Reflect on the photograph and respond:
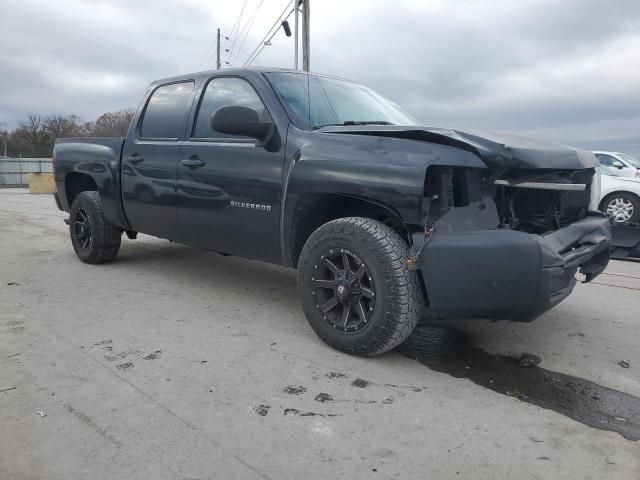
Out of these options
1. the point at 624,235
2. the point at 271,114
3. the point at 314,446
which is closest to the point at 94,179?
the point at 271,114

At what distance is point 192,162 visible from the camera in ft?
13.3

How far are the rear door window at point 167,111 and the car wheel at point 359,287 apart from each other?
6.13 feet

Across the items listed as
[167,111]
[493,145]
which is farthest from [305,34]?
[493,145]

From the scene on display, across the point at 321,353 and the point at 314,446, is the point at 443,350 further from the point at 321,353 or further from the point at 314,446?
the point at 314,446

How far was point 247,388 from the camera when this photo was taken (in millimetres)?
2732

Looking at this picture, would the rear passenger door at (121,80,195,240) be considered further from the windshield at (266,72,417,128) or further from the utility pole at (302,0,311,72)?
the utility pole at (302,0,311,72)

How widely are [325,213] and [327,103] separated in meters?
0.86

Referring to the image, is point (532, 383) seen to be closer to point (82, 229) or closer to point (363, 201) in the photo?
point (363, 201)

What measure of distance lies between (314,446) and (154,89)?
12.5ft

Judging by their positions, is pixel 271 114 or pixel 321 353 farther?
pixel 271 114

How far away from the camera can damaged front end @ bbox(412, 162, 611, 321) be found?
2643mm

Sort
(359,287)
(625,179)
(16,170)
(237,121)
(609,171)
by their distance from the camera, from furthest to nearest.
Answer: (16,170), (609,171), (625,179), (237,121), (359,287)

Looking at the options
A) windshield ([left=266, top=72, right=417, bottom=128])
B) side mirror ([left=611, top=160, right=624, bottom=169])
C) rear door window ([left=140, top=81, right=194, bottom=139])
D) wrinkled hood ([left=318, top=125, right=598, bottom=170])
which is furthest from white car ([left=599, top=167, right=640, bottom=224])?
rear door window ([left=140, top=81, right=194, bottom=139])

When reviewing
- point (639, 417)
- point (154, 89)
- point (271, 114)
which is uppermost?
point (154, 89)
